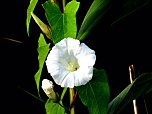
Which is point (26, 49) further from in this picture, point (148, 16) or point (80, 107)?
point (148, 16)

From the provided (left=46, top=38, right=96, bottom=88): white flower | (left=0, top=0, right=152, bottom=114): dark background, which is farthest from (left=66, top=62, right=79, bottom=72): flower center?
(left=0, top=0, right=152, bottom=114): dark background

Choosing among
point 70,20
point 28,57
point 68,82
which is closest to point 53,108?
point 68,82

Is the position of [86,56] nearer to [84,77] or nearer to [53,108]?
[84,77]

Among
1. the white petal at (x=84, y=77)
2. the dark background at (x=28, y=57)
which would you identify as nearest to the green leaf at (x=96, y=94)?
the white petal at (x=84, y=77)

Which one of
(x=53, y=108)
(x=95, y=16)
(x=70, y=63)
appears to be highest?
(x=95, y=16)

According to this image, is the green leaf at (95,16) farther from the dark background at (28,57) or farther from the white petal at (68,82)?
the dark background at (28,57)

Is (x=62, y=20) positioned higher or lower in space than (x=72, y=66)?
higher

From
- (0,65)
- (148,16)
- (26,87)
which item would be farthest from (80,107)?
(148,16)
